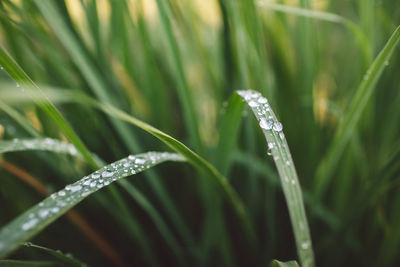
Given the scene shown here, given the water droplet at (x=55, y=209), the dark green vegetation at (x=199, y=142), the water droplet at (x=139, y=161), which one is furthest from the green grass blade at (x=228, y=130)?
the water droplet at (x=55, y=209)

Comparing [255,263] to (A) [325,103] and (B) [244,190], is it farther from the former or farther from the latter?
(A) [325,103]

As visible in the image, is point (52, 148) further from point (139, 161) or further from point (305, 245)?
point (305, 245)

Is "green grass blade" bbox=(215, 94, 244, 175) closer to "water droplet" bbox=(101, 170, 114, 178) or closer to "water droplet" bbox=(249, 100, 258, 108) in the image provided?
"water droplet" bbox=(249, 100, 258, 108)

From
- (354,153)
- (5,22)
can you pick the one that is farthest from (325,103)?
(5,22)

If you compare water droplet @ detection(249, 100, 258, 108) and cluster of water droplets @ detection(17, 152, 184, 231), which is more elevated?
water droplet @ detection(249, 100, 258, 108)

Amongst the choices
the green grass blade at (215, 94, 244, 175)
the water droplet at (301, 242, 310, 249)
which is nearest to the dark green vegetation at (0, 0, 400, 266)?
the green grass blade at (215, 94, 244, 175)

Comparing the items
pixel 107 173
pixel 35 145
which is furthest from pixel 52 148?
pixel 107 173

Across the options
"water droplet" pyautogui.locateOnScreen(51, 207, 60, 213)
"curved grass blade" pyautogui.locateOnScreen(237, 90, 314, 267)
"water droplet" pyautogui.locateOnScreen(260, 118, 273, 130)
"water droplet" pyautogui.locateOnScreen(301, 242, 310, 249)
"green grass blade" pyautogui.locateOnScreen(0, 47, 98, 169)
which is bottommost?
"water droplet" pyautogui.locateOnScreen(301, 242, 310, 249)

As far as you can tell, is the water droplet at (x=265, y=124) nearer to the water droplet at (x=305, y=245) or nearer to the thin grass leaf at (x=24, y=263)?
the water droplet at (x=305, y=245)
